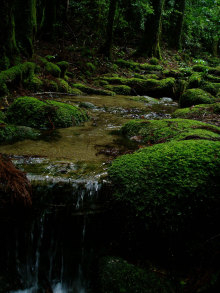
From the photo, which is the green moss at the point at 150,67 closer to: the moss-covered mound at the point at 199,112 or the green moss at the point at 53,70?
the green moss at the point at 53,70

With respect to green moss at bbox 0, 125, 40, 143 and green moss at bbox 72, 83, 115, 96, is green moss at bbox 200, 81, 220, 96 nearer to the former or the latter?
green moss at bbox 72, 83, 115, 96

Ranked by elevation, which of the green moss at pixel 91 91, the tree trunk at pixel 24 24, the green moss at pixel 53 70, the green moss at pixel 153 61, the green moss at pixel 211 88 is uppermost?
the tree trunk at pixel 24 24

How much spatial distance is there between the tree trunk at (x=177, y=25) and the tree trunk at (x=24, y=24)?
1675cm

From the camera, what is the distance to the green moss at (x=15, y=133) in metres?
3.68

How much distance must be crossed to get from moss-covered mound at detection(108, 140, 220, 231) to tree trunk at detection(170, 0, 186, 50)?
22694mm

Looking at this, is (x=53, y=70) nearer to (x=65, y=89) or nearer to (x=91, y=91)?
(x=65, y=89)

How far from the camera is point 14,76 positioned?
6773 mm

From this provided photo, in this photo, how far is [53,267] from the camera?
259 cm

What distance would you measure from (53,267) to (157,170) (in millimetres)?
1570

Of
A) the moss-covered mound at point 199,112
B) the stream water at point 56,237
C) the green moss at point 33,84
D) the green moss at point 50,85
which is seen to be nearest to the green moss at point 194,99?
the moss-covered mound at point 199,112

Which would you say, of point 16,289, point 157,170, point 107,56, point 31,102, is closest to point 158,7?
point 107,56

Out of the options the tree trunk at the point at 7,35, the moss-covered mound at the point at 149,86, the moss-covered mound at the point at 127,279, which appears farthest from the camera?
the moss-covered mound at the point at 149,86

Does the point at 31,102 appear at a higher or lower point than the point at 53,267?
higher

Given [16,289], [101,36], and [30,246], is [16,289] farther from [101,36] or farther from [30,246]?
[101,36]
